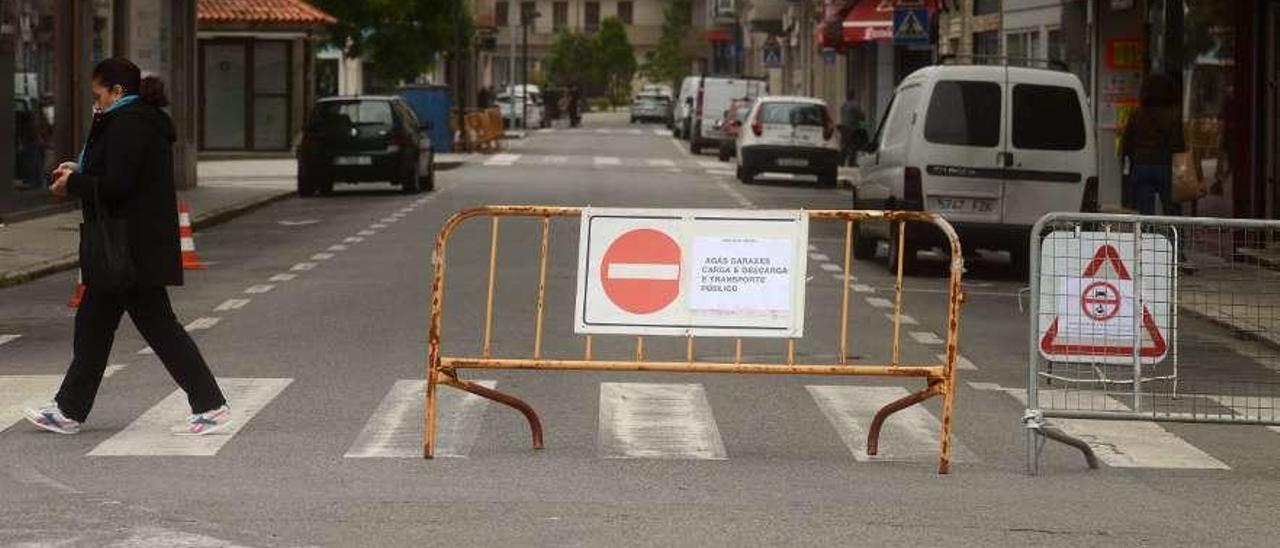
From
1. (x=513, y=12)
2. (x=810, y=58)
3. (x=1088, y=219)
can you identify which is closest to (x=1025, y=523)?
(x=1088, y=219)

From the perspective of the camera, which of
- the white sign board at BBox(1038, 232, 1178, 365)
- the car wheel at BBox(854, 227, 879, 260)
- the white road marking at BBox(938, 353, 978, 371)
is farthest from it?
the car wheel at BBox(854, 227, 879, 260)

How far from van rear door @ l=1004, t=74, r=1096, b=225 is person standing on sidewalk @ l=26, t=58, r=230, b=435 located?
12.1 meters

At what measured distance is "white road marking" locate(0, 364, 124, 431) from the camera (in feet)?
39.7

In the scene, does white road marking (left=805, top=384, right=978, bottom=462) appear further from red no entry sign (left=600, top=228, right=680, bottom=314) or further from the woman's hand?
the woman's hand

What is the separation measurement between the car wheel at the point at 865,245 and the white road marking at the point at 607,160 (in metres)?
32.2

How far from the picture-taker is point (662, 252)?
36.4ft

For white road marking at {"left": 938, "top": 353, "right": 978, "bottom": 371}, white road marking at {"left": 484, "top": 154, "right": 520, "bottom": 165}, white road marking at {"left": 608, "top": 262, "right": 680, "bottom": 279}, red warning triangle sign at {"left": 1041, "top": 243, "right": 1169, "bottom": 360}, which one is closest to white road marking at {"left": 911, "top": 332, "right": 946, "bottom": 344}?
white road marking at {"left": 938, "top": 353, "right": 978, "bottom": 371}

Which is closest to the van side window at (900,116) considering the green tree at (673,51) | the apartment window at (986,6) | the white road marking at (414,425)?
the white road marking at (414,425)

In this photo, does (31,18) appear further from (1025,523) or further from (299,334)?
(1025,523)

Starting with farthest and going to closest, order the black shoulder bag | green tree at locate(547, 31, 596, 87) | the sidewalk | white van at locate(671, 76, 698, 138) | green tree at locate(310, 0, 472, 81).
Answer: green tree at locate(547, 31, 596, 87) → white van at locate(671, 76, 698, 138) → green tree at locate(310, 0, 472, 81) → the sidewalk → the black shoulder bag

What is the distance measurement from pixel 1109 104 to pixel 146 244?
24.2 m

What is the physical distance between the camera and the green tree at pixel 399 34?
62.2 m

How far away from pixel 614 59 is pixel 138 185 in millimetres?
142922

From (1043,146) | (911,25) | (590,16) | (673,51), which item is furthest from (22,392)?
(590,16)
